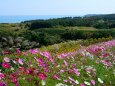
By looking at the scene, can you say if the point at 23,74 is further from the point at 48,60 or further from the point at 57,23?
the point at 57,23

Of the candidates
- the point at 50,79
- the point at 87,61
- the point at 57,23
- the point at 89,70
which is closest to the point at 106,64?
the point at 87,61

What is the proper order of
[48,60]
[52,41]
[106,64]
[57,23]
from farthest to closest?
[57,23] < [52,41] < [106,64] < [48,60]

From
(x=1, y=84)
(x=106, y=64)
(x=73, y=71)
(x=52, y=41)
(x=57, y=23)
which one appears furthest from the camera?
(x=57, y=23)

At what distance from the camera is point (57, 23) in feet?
378

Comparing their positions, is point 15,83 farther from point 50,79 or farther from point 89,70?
point 89,70

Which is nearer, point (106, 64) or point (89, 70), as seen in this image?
point (89, 70)

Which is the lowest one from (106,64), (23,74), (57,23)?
(57,23)

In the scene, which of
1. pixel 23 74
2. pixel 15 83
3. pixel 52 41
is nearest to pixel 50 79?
pixel 23 74

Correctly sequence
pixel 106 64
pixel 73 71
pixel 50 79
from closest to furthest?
pixel 50 79
pixel 73 71
pixel 106 64

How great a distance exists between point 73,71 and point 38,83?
146cm

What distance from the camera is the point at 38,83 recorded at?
504cm

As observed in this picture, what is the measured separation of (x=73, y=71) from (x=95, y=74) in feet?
2.42

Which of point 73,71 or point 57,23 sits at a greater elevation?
point 73,71

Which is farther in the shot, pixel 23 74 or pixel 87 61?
pixel 87 61
